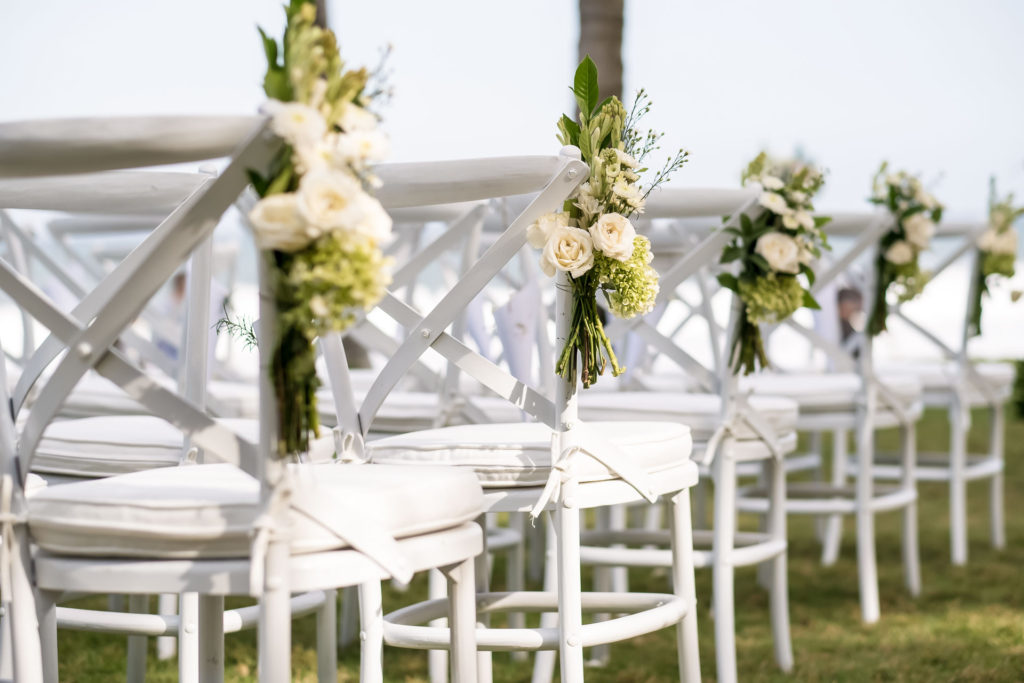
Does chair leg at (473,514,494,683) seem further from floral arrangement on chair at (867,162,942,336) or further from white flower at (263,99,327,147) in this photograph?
floral arrangement on chair at (867,162,942,336)

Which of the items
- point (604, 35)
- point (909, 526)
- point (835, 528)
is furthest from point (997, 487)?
point (604, 35)

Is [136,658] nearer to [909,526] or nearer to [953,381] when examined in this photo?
[909,526]

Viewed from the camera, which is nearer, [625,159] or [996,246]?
[625,159]

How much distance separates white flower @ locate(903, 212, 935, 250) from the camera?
13.1 ft

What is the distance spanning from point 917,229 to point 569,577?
2.50 metres

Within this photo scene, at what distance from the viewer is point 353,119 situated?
4.54 feet

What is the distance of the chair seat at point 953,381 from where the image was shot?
16.9 feet

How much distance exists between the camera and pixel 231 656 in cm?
338

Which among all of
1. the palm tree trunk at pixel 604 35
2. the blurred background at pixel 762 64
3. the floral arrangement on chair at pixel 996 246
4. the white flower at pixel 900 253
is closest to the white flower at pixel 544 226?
the white flower at pixel 900 253

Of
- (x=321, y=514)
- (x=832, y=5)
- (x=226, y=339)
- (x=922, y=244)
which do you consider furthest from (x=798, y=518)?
(x=832, y=5)

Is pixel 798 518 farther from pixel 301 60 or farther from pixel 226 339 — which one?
pixel 301 60

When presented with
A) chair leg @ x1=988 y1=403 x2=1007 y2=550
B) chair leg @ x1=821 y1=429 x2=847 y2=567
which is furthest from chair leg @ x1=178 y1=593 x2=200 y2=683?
chair leg @ x1=988 y1=403 x2=1007 y2=550

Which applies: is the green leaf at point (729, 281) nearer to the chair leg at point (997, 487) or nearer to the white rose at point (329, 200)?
the white rose at point (329, 200)

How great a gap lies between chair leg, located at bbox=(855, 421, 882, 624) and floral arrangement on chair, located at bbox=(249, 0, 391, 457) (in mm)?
3032
